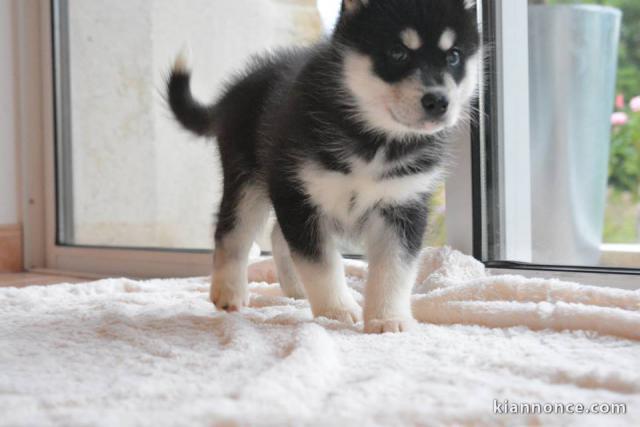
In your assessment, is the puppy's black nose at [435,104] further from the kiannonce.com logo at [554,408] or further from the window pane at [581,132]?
the window pane at [581,132]

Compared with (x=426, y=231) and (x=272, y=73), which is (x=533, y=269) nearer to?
(x=426, y=231)

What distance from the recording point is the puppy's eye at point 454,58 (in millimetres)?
1480

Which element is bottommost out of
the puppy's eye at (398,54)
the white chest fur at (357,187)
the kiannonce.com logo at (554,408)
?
the kiannonce.com logo at (554,408)

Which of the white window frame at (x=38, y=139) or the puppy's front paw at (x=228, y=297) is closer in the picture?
the puppy's front paw at (x=228, y=297)

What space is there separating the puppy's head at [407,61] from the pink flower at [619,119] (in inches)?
33.6

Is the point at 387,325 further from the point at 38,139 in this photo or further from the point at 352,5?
the point at 38,139

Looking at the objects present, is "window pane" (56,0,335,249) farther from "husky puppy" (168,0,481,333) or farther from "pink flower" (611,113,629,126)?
"husky puppy" (168,0,481,333)

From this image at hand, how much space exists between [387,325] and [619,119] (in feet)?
3.98

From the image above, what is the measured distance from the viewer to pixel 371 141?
1.52 metres

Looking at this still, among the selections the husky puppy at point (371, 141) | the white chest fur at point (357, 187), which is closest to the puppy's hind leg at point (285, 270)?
the husky puppy at point (371, 141)

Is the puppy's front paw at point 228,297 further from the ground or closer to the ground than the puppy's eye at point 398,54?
closer to the ground

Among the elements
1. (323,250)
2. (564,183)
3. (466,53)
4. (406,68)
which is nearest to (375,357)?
(323,250)

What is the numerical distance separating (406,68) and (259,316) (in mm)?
652

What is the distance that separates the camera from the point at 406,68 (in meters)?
1.43
